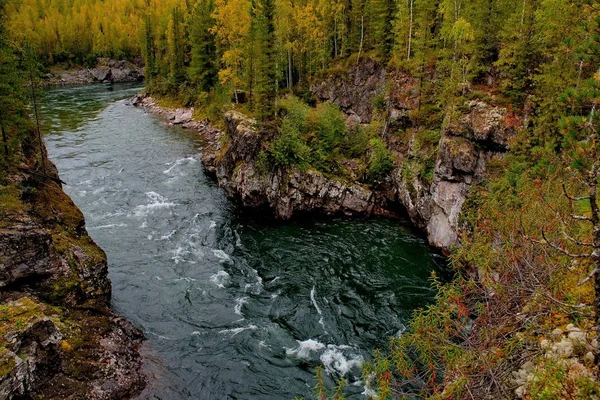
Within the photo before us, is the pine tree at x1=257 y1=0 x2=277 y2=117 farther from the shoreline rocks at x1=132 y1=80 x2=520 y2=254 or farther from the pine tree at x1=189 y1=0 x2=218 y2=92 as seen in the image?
the pine tree at x1=189 y1=0 x2=218 y2=92

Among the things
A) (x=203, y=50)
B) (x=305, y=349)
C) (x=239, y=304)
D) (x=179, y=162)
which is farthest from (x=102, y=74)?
(x=305, y=349)

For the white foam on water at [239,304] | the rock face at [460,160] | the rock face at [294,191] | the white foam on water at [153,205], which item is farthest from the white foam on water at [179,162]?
the rock face at [460,160]

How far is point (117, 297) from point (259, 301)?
27.8 feet

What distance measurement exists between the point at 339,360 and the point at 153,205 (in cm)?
2350

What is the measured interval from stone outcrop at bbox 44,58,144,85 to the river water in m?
92.5

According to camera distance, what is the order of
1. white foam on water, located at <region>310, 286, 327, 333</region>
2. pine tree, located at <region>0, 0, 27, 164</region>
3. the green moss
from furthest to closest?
1. pine tree, located at <region>0, 0, 27, 164</region>
2. white foam on water, located at <region>310, 286, 327, 333</region>
3. the green moss

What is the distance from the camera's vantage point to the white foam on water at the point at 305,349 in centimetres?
1894

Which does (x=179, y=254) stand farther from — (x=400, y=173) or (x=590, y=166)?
(x=590, y=166)

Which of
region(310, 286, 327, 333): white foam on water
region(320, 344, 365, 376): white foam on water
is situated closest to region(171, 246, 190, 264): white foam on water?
region(310, 286, 327, 333): white foam on water

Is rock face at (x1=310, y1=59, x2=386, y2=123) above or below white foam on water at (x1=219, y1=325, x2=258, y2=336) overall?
above

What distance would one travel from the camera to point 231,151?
119 feet

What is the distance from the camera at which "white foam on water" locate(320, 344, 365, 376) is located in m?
17.8

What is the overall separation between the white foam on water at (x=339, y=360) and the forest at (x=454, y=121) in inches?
52.5

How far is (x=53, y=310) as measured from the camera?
17.8 meters
